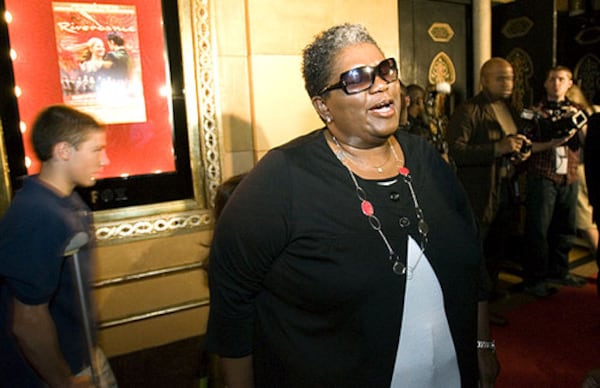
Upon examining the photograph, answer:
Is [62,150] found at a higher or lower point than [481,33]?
lower

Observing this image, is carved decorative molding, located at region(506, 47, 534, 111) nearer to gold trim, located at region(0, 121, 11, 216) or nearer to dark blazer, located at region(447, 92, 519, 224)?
dark blazer, located at region(447, 92, 519, 224)

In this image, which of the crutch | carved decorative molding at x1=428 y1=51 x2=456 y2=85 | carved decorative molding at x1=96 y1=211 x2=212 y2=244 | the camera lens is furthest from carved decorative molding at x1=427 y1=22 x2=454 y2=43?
the crutch

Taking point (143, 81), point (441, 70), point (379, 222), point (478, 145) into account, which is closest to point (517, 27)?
point (441, 70)

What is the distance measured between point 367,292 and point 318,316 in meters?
0.15

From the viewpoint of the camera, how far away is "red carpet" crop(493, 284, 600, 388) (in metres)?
2.91

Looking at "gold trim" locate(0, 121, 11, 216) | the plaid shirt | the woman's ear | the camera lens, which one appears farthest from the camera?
the plaid shirt

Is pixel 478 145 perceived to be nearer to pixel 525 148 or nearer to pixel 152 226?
pixel 525 148

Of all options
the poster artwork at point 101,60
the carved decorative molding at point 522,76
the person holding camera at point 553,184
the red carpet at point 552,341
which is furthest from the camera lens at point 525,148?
the poster artwork at point 101,60

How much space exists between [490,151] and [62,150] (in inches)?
109

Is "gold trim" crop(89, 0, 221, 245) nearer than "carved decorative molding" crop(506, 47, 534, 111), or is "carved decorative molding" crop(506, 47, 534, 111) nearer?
"gold trim" crop(89, 0, 221, 245)

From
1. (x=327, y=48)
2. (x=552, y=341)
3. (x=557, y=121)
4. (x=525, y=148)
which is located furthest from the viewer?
(x=557, y=121)

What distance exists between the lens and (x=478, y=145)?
3492mm

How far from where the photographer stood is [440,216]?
1.41 m

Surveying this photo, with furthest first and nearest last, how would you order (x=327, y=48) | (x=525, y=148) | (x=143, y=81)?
(x=525, y=148), (x=143, y=81), (x=327, y=48)
